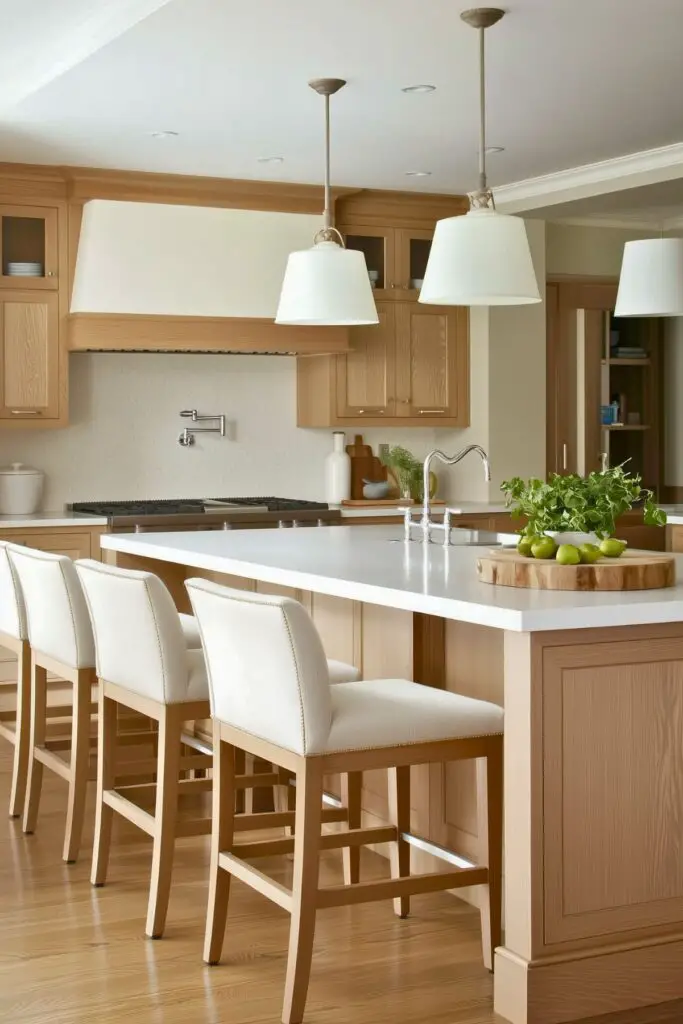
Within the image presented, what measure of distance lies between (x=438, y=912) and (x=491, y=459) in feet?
13.4

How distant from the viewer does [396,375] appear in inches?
288

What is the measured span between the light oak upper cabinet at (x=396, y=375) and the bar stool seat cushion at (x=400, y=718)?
412 cm

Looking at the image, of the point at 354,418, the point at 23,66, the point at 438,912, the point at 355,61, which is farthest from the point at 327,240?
the point at 354,418

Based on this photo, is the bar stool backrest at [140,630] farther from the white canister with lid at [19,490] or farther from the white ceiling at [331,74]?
the white canister with lid at [19,490]

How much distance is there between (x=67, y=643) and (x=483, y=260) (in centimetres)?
163

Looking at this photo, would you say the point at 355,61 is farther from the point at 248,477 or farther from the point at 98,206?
the point at 248,477

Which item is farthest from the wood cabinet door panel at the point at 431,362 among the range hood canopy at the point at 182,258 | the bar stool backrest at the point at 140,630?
the bar stool backrest at the point at 140,630

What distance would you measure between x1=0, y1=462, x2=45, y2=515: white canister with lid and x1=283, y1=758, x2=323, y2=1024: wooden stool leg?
4002mm

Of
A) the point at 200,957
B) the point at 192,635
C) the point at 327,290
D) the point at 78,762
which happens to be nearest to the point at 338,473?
the point at 327,290

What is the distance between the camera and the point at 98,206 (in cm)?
646

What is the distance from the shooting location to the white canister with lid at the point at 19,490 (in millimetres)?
6555

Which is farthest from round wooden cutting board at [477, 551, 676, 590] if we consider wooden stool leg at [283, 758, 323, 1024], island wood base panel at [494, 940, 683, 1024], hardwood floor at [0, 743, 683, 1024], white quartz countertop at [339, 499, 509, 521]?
white quartz countertop at [339, 499, 509, 521]

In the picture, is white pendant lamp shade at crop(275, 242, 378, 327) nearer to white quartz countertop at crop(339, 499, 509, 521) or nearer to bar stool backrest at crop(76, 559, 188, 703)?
bar stool backrest at crop(76, 559, 188, 703)

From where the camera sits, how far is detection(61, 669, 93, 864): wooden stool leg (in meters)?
3.98
